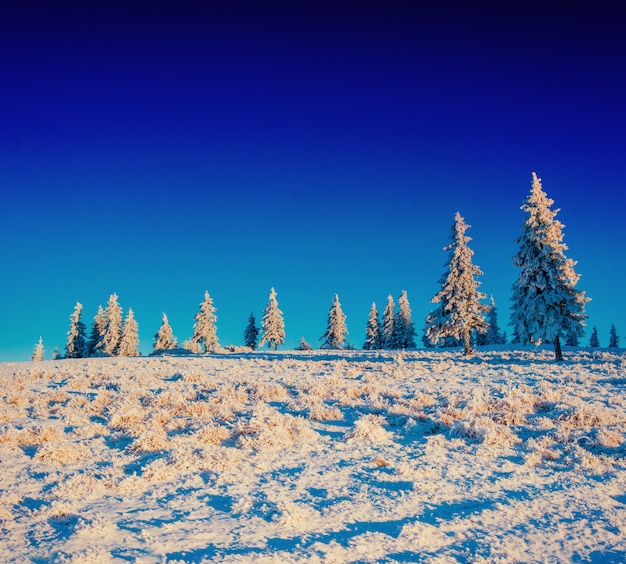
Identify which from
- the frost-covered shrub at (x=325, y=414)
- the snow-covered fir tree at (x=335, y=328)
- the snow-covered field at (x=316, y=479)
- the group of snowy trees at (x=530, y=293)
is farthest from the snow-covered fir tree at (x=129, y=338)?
the frost-covered shrub at (x=325, y=414)

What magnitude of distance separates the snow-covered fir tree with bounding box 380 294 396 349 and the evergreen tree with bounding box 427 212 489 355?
1451 inches

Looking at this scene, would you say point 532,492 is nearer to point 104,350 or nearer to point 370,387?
point 370,387

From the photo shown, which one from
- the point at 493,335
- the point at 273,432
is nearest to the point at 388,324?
the point at 493,335

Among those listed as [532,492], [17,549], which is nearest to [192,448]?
[17,549]

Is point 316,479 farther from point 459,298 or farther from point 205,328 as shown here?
point 205,328

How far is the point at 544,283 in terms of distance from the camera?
29078mm

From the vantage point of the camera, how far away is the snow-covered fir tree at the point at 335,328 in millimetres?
74500

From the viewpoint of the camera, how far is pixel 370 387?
15.7 metres

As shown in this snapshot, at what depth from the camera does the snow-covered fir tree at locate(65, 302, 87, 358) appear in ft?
216

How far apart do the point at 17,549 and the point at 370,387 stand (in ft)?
39.3

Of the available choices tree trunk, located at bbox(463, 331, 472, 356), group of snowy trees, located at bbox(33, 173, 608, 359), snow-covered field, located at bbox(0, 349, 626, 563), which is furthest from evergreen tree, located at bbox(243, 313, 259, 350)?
snow-covered field, located at bbox(0, 349, 626, 563)

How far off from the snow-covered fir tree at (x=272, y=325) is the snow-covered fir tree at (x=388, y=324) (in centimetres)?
1924

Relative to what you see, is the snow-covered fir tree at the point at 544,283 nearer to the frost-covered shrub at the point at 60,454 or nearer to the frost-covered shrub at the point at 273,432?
the frost-covered shrub at the point at 273,432

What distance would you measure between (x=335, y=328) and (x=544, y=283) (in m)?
47.8
